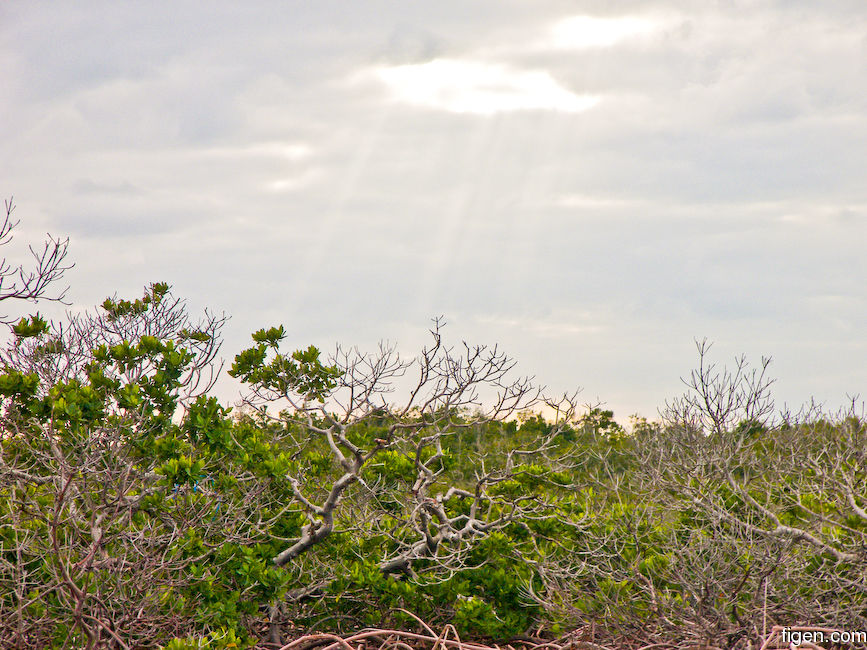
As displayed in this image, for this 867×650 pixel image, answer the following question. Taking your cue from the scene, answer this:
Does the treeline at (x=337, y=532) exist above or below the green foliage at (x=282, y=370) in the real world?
below

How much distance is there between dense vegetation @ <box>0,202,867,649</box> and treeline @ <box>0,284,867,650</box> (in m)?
0.03

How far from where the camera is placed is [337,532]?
9773 millimetres

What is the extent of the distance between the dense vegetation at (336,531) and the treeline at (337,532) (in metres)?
0.03

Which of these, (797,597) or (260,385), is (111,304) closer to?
(260,385)

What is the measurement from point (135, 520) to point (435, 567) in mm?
3523

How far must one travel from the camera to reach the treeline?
8.09 meters

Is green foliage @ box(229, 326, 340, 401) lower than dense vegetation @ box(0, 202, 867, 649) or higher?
higher

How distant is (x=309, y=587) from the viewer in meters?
9.41

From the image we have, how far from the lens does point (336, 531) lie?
982 centimetres

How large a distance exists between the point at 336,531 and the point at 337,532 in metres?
0.05

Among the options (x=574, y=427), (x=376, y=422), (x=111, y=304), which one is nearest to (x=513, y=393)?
(x=111, y=304)

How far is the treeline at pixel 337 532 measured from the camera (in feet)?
26.5

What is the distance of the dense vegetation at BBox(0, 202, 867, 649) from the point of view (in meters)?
8.09

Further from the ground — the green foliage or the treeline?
the green foliage
